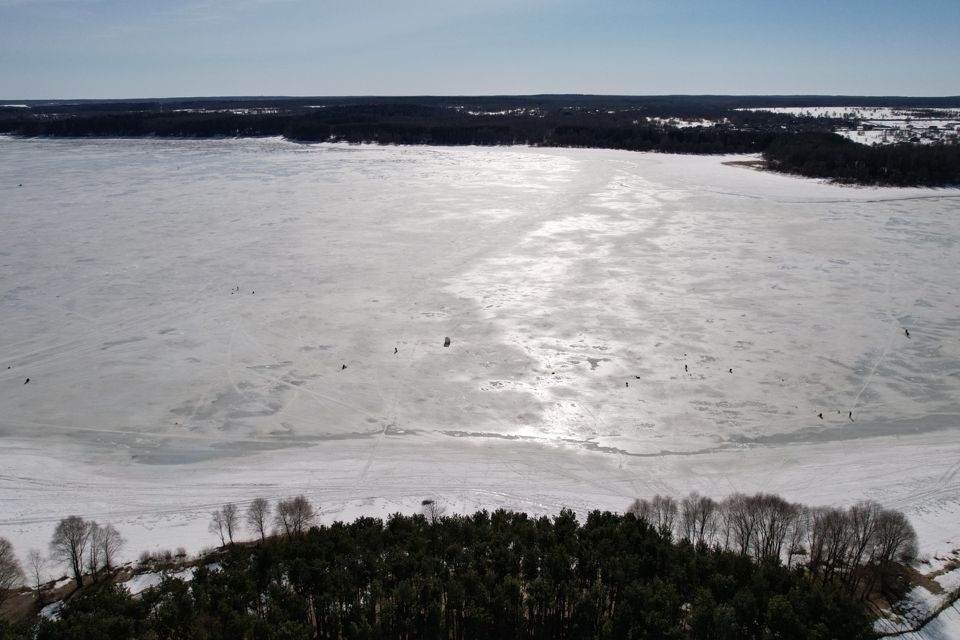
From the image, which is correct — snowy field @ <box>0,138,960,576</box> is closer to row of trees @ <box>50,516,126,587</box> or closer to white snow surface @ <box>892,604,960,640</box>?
row of trees @ <box>50,516,126,587</box>

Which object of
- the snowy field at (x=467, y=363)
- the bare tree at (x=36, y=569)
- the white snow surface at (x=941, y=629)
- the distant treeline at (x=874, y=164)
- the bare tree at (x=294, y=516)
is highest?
the distant treeline at (x=874, y=164)

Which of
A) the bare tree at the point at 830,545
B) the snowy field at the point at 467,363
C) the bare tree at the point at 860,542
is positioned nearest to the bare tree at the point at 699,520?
the snowy field at the point at 467,363

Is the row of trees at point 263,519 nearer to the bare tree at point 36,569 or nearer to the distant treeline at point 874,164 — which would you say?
the bare tree at point 36,569

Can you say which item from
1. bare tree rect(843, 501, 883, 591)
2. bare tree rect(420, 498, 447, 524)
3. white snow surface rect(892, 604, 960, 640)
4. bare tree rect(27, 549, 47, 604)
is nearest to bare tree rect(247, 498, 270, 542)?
bare tree rect(420, 498, 447, 524)

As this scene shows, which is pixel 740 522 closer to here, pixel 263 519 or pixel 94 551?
pixel 263 519

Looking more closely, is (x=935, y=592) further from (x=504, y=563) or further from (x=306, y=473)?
(x=306, y=473)

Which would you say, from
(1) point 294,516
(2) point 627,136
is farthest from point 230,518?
(2) point 627,136
